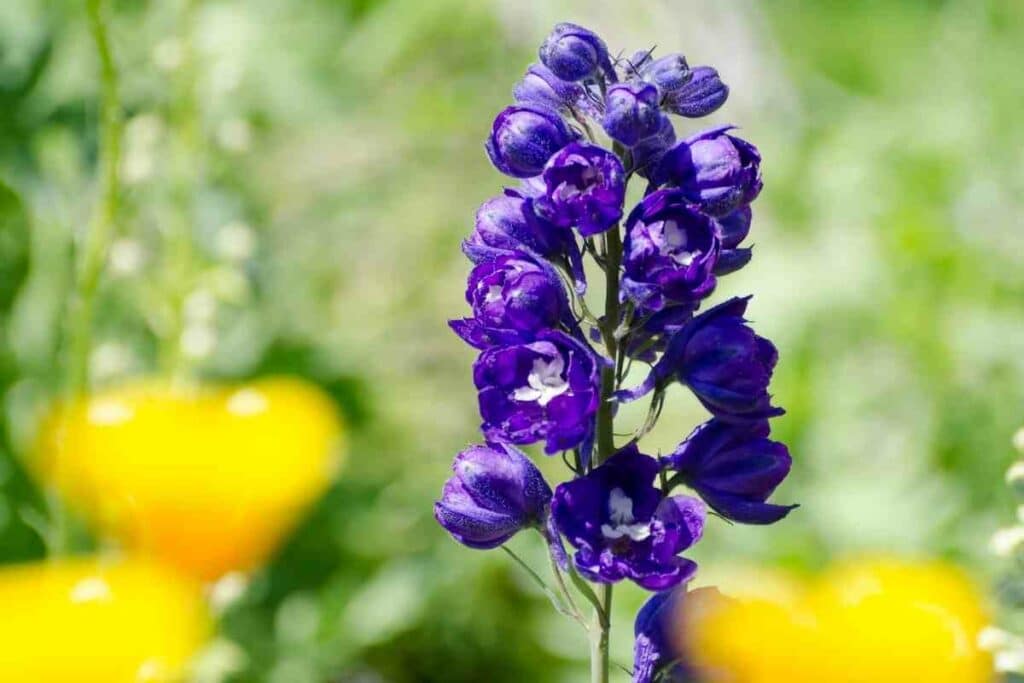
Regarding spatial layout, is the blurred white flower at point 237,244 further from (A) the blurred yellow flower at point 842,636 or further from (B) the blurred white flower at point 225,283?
(A) the blurred yellow flower at point 842,636

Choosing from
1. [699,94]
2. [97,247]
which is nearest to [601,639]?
[699,94]

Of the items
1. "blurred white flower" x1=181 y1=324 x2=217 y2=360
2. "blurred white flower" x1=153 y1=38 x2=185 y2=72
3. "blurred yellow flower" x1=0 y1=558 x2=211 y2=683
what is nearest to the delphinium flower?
"blurred yellow flower" x1=0 y1=558 x2=211 y2=683

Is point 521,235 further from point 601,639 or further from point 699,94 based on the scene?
point 601,639

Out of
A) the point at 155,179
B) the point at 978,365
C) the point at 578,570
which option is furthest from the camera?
the point at 978,365

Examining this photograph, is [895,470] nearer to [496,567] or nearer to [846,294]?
[846,294]

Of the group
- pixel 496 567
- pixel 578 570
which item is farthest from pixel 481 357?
pixel 496 567

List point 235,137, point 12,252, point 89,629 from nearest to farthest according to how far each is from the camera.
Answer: point 89,629 < point 235,137 < point 12,252
